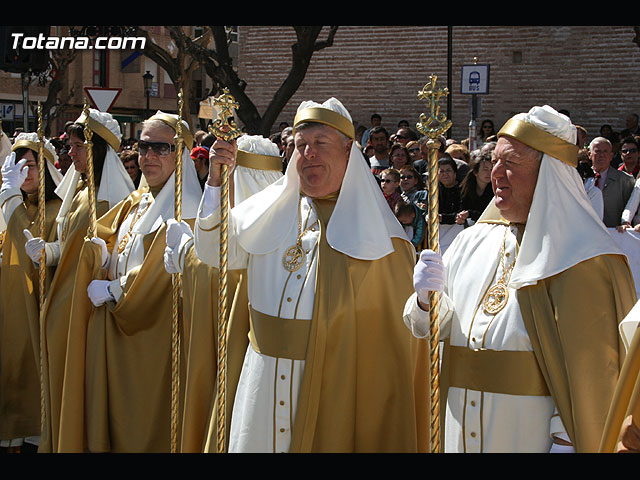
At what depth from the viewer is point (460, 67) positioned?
74.2 ft

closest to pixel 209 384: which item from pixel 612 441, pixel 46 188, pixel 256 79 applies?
pixel 612 441

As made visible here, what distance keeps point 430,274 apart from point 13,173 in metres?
Result: 4.83

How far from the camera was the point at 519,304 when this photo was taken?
11.1 feet

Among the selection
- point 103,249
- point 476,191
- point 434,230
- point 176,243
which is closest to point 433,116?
point 434,230

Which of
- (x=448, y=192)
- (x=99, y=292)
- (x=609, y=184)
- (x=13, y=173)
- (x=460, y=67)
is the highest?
(x=460, y=67)

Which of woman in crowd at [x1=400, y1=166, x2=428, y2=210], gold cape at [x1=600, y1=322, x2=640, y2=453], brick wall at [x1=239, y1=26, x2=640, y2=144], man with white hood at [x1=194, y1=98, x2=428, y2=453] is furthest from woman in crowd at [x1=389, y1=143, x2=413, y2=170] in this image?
brick wall at [x1=239, y1=26, x2=640, y2=144]

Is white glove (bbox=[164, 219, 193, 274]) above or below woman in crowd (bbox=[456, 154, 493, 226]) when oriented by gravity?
below

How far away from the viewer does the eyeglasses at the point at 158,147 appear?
5.59 meters

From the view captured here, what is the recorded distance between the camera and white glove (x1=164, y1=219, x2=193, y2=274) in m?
4.91

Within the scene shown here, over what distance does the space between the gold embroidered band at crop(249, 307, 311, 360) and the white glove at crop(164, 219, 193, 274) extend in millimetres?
1023

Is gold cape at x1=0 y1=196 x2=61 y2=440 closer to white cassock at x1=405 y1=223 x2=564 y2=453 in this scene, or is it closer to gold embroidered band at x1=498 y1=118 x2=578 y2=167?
white cassock at x1=405 y1=223 x2=564 y2=453

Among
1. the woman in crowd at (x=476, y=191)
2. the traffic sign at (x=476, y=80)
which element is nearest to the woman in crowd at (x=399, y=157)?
the woman in crowd at (x=476, y=191)

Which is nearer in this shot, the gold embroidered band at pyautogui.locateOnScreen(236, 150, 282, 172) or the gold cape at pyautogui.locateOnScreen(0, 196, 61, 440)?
the gold embroidered band at pyautogui.locateOnScreen(236, 150, 282, 172)

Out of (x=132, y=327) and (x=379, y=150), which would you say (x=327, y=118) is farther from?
(x=379, y=150)
